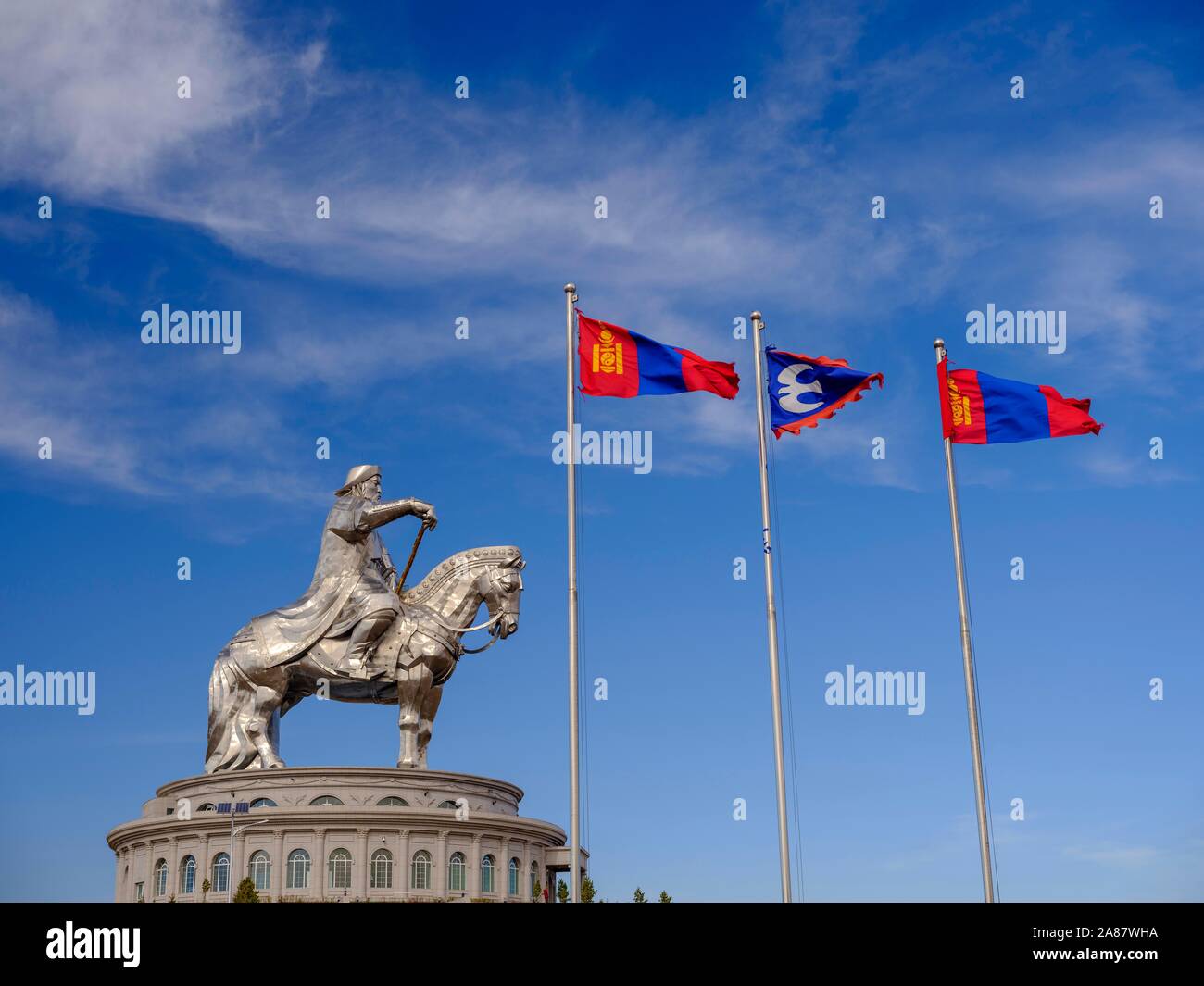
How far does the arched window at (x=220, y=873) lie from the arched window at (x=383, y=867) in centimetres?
426

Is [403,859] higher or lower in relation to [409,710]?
lower

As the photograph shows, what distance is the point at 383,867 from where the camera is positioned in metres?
45.0

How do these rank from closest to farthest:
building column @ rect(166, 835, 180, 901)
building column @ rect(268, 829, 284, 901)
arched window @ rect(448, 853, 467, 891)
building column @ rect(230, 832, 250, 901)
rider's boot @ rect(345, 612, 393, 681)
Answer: building column @ rect(268, 829, 284, 901)
building column @ rect(230, 832, 250, 901)
arched window @ rect(448, 853, 467, 891)
rider's boot @ rect(345, 612, 393, 681)
building column @ rect(166, 835, 180, 901)

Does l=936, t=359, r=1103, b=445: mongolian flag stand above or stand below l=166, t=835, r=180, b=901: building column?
above

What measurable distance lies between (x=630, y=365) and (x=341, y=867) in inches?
734

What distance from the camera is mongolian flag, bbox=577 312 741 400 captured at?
35.3 m

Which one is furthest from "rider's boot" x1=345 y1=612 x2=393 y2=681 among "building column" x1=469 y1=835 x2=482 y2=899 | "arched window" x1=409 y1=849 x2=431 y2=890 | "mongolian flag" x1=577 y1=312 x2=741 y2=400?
"mongolian flag" x1=577 y1=312 x2=741 y2=400

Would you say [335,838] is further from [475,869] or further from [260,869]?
[475,869]

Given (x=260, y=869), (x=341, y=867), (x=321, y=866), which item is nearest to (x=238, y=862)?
(x=260, y=869)

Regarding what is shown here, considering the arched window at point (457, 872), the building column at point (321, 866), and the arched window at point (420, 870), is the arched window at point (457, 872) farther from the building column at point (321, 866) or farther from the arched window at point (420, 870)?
the building column at point (321, 866)

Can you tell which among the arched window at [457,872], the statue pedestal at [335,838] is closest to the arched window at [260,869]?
the statue pedestal at [335,838]

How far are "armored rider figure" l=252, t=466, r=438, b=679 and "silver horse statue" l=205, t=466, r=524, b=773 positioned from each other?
3 centimetres

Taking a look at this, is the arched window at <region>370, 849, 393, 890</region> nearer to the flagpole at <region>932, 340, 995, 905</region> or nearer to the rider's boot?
the rider's boot
